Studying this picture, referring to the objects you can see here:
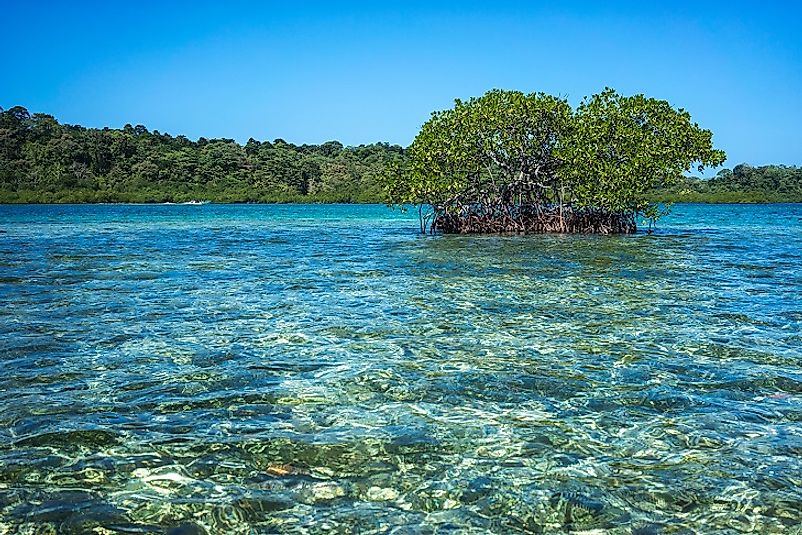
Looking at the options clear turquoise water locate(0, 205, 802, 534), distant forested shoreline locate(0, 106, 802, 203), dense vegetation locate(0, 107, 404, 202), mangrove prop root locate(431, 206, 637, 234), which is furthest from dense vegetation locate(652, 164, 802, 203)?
clear turquoise water locate(0, 205, 802, 534)

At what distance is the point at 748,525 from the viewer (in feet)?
16.1

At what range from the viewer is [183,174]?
411ft

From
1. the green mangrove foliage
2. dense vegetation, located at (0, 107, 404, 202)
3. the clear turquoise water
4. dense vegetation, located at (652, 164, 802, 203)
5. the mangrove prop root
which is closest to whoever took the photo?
the clear turquoise water

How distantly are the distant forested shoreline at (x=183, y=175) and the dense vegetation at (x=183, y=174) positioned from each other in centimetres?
17

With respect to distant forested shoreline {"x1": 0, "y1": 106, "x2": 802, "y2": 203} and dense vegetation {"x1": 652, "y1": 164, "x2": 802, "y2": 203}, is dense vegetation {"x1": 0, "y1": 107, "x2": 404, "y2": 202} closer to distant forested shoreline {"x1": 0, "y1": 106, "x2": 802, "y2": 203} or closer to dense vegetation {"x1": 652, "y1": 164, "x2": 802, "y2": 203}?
distant forested shoreline {"x1": 0, "y1": 106, "x2": 802, "y2": 203}

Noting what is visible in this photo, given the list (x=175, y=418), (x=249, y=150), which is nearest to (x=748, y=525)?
(x=175, y=418)

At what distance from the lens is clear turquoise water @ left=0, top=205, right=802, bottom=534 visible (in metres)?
5.18

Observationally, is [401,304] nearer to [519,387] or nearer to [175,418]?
[519,387]

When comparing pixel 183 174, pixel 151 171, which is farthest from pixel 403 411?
pixel 183 174

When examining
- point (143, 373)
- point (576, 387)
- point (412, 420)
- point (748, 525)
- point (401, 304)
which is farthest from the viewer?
point (401, 304)

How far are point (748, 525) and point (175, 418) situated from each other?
17.1 ft

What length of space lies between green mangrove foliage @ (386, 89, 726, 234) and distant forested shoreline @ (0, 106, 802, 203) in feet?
221

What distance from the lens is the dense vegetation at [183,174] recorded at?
→ 111562 mm

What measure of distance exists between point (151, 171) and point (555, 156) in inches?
3984
